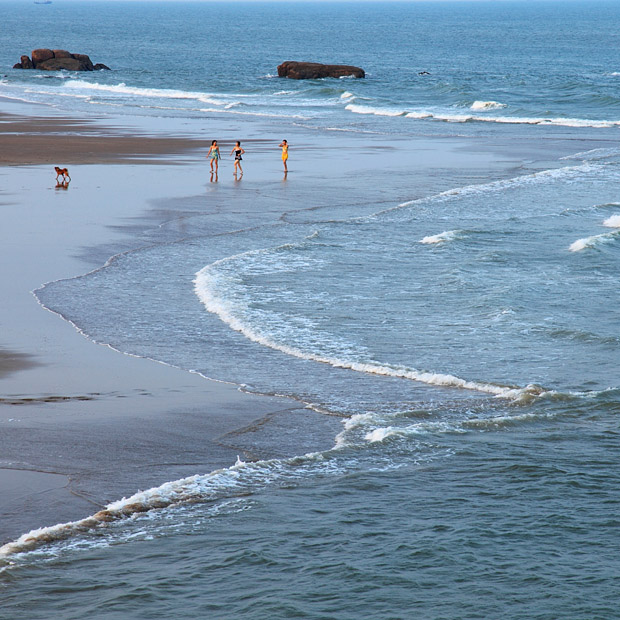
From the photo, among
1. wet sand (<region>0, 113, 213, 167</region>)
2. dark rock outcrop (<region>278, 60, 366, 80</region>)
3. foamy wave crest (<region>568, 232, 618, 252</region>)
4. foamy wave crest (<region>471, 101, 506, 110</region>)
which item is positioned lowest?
foamy wave crest (<region>568, 232, 618, 252</region>)

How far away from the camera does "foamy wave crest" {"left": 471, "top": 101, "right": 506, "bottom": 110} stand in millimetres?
54125

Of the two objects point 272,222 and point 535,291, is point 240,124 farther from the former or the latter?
point 535,291

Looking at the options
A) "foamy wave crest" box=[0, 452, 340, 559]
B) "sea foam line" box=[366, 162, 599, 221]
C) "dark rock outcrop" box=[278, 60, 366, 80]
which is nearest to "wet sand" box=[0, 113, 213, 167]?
"sea foam line" box=[366, 162, 599, 221]

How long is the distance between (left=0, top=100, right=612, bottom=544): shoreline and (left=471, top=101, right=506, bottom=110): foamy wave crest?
2630 cm

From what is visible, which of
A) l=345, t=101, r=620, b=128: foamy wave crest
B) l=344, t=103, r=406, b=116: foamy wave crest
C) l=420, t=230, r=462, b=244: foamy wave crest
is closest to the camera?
l=420, t=230, r=462, b=244: foamy wave crest

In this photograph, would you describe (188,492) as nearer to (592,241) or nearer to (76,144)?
(592,241)

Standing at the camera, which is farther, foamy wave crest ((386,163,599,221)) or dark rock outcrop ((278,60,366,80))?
dark rock outcrop ((278,60,366,80))

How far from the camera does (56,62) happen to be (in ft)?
272

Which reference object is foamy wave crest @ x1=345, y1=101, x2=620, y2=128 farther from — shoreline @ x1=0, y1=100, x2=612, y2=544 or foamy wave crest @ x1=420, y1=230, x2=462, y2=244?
foamy wave crest @ x1=420, y1=230, x2=462, y2=244

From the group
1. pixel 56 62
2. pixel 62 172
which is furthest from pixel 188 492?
pixel 56 62

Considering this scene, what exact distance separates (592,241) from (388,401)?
10080 mm

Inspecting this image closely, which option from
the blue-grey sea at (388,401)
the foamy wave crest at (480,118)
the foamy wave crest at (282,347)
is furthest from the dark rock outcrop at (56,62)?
the foamy wave crest at (282,347)

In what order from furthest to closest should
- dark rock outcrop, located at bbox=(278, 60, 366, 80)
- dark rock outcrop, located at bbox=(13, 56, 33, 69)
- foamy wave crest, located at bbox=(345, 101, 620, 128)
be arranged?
dark rock outcrop, located at bbox=(13, 56, 33, 69) → dark rock outcrop, located at bbox=(278, 60, 366, 80) → foamy wave crest, located at bbox=(345, 101, 620, 128)

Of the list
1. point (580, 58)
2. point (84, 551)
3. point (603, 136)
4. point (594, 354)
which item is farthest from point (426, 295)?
point (580, 58)
